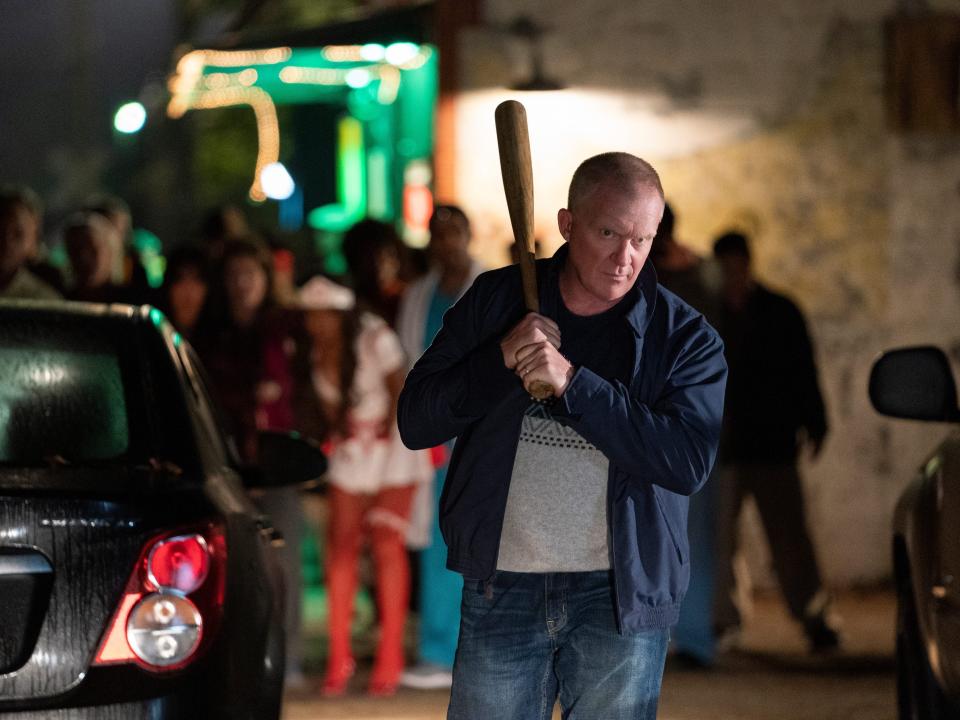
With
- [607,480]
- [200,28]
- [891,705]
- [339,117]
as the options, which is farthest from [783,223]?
[200,28]

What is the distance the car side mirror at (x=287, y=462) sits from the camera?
4945mm

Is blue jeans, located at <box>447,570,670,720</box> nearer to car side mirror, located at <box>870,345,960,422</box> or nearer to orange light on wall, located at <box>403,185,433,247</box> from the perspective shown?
car side mirror, located at <box>870,345,960,422</box>

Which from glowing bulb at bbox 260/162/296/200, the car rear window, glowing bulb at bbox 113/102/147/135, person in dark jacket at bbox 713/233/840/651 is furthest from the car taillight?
glowing bulb at bbox 260/162/296/200

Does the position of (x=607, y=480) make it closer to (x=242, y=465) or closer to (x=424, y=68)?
(x=242, y=465)

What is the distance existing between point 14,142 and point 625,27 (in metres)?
61.8

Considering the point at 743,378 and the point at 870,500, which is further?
the point at 870,500

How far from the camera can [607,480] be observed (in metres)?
3.82

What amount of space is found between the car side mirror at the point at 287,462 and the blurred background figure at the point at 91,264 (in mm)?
3621

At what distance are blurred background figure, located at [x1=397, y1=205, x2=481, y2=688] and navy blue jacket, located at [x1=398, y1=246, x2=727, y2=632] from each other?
12.2ft

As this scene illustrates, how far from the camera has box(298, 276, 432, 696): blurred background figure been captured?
746 centimetres

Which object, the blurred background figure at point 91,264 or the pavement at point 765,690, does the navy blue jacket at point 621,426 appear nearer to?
the pavement at point 765,690

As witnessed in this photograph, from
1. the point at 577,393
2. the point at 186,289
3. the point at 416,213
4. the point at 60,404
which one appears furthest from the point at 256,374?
the point at 416,213

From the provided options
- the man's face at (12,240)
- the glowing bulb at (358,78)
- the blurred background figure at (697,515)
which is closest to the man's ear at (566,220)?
the blurred background figure at (697,515)

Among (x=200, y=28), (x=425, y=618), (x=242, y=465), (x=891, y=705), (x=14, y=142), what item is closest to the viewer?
(x=242, y=465)
